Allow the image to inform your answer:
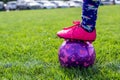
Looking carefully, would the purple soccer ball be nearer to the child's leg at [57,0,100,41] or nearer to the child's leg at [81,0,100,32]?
the child's leg at [57,0,100,41]

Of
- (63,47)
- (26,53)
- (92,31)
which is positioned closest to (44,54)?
(26,53)

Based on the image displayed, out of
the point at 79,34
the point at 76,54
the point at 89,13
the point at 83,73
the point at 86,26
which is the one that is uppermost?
the point at 89,13

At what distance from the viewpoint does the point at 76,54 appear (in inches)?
158

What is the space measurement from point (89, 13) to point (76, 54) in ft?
1.85

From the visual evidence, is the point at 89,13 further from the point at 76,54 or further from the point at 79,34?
the point at 76,54

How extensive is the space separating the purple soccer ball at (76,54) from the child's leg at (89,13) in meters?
0.27

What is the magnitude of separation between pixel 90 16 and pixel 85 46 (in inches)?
17.2

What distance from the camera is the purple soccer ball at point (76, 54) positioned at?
403 cm

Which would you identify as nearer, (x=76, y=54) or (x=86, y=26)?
(x=86, y=26)

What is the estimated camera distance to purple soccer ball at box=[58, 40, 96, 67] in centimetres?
403

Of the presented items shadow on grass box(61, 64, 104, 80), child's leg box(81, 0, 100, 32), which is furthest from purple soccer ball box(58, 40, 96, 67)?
child's leg box(81, 0, 100, 32)

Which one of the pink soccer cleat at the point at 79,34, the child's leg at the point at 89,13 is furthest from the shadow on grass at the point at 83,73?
the child's leg at the point at 89,13

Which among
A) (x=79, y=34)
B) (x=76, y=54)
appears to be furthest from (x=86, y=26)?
(x=76, y=54)

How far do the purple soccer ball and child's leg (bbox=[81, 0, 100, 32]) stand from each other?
27 cm
